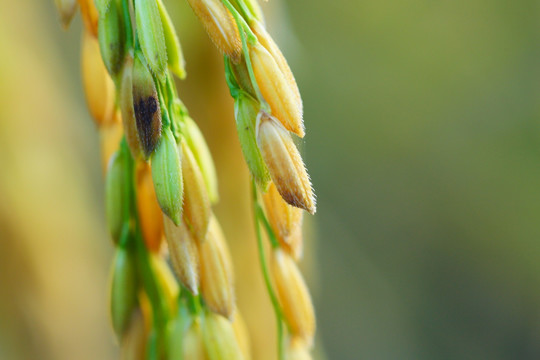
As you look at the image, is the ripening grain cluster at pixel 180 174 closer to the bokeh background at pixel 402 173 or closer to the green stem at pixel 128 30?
the green stem at pixel 128 30

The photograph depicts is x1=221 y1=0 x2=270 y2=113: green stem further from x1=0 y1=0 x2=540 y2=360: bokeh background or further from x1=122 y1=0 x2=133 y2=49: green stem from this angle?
x1=0 y1=0 x2=540 y2=360: bokeh background

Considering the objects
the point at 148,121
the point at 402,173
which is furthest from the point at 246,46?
the point at 402,173

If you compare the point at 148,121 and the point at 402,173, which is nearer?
the point at 148,121

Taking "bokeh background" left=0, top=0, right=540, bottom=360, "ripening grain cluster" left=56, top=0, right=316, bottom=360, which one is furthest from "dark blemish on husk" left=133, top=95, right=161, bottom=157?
"bokeh background" left=0, top=0, right=540, bottom=360

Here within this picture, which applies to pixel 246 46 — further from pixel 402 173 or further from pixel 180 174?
pixel 402 173

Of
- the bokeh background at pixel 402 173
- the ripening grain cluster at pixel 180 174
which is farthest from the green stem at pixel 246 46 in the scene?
the bokeh background at pixel 402 173

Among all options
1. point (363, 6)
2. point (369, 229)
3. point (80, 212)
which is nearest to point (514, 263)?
point (369, 229)
